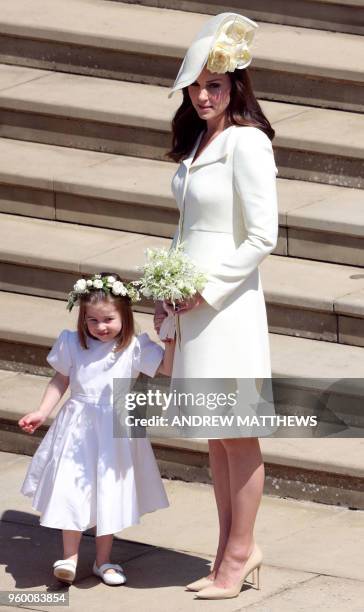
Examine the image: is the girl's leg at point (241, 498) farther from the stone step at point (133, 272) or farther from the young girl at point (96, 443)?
the stone step at point (133, 272)

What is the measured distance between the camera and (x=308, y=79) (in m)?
8.81

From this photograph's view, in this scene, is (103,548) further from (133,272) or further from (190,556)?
(133,272)

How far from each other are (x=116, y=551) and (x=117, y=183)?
2.69m

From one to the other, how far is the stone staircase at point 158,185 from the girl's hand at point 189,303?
1.42 m

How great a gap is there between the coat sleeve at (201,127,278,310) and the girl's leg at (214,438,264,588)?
1.88ft

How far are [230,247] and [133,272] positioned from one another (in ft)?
7.41

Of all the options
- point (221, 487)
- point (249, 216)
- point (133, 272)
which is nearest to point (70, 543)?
point (221, 487)

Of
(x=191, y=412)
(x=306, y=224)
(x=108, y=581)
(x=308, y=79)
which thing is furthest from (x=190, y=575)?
(x=308, y=79)

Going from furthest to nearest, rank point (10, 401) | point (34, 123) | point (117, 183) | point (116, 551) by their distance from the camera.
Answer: point (34, 123) → point (117, 183) → point (10, 401) → point (116, 551)

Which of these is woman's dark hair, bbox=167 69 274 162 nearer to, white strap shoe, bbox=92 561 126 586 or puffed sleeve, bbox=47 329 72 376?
puffed sleeve, bbox=47 329 72 376

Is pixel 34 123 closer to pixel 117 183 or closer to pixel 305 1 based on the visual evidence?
pixel 117 183

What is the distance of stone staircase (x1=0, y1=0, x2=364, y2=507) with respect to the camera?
6.97 metres

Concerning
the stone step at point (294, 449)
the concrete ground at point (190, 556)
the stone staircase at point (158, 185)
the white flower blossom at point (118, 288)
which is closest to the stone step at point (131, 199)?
the stone staircase at point (158, 185)

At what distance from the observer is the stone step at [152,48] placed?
8.77 meters
